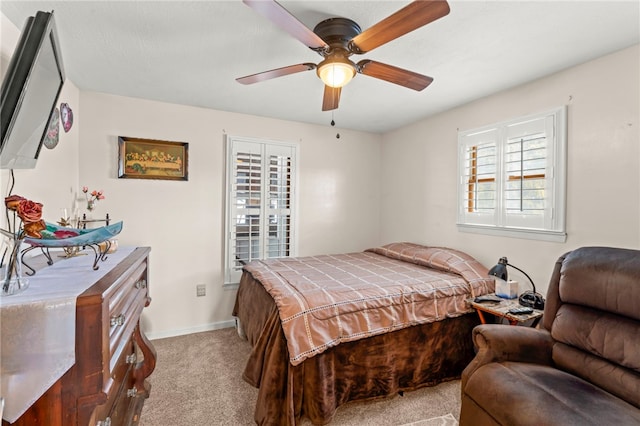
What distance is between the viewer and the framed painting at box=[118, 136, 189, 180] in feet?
9.68

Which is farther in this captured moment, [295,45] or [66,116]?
[66,116]

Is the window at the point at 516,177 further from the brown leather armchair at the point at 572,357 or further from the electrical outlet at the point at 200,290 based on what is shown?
the electrical outlet at the point at 200,290

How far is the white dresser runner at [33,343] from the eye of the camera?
2.68 ft

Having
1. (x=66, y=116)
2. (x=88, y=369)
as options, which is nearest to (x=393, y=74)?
(x=88, y=369)

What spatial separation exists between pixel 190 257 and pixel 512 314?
10.2 feet

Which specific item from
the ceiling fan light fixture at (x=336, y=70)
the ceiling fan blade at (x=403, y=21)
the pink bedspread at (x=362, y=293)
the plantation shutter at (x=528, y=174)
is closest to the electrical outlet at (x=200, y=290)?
the pink bedspread at (x=362, y=293)

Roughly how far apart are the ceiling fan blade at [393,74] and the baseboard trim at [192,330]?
305 cm

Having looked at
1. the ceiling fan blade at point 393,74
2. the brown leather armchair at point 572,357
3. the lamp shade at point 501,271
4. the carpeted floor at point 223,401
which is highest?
the ceiling fan blade at point 393,74

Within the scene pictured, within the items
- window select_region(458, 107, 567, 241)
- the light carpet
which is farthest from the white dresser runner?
window select_region(458, 107, 567, 241)

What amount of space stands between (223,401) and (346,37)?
2609mm

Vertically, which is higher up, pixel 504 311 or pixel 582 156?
pixel 582 156

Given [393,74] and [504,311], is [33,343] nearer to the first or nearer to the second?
[393,74]

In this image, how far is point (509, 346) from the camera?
162cm

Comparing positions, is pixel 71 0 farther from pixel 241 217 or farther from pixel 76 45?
pixel 241 217
